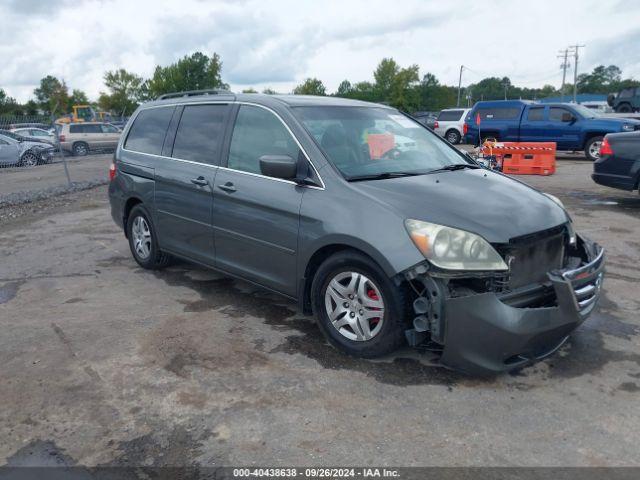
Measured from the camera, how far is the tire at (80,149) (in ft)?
85.6

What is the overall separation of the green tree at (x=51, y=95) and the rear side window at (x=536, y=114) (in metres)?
44.2

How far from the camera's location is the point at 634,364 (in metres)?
3.71

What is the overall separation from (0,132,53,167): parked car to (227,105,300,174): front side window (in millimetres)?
18365

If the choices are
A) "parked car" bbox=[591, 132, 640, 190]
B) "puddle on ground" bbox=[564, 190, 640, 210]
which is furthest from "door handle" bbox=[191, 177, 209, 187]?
"puddle on ground" bbox=[564, 190, 640, 210]

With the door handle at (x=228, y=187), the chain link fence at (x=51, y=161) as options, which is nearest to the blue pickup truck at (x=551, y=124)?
the chain link fence at (x=51, y=161)

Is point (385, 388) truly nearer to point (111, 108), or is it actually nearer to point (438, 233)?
point (438, 233)

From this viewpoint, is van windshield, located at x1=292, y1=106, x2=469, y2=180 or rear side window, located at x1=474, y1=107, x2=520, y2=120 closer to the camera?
van windshield, located at x1=292, y1=106, x2=469, y2=180

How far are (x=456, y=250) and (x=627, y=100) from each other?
120 feet

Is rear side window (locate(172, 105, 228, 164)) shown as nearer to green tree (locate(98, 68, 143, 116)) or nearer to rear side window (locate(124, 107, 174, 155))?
rear side window (locate(124, 107, 174, 155))

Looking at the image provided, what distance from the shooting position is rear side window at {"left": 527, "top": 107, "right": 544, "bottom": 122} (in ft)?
58.2

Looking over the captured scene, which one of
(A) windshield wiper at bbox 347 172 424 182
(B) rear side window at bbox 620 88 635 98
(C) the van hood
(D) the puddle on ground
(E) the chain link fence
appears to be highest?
(B) rear side window at bbox 620 88 635 98

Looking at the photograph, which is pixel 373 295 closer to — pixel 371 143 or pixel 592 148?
pixel 371 143

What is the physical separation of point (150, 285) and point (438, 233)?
3.31 metres

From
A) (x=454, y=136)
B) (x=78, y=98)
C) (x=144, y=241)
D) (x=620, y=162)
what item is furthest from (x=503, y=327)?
(x=78, y=98)
